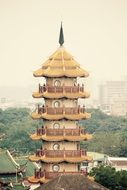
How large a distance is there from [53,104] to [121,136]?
165ft

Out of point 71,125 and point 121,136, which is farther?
point 121,136

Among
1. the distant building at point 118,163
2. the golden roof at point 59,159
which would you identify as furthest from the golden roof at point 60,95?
the distant building at point 118,163

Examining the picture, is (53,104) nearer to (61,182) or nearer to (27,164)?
(61,182)

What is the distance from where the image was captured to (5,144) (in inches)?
3858

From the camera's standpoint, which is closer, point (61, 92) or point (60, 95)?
point (60, 95)

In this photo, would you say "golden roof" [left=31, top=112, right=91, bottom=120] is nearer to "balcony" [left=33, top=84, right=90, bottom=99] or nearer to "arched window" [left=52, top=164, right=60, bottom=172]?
"balcony" [left=33, top=84, right=90, bottom=99]

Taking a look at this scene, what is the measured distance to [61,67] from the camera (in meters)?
52.8

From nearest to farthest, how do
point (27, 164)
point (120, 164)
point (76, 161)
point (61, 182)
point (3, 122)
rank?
point (61, 182)
point (76, 161)
point (27, 164)
point (120, 164)
point (3, 122)

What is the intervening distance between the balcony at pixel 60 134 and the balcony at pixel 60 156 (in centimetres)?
63

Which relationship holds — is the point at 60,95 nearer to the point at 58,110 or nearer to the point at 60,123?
the point at 58,110

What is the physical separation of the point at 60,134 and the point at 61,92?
73.7 inches

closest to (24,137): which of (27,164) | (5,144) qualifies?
(5,144)

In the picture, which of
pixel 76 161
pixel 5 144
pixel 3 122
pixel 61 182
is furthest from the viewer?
pixel 3 122

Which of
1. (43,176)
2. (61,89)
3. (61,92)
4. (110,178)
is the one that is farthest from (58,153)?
(110,178)
